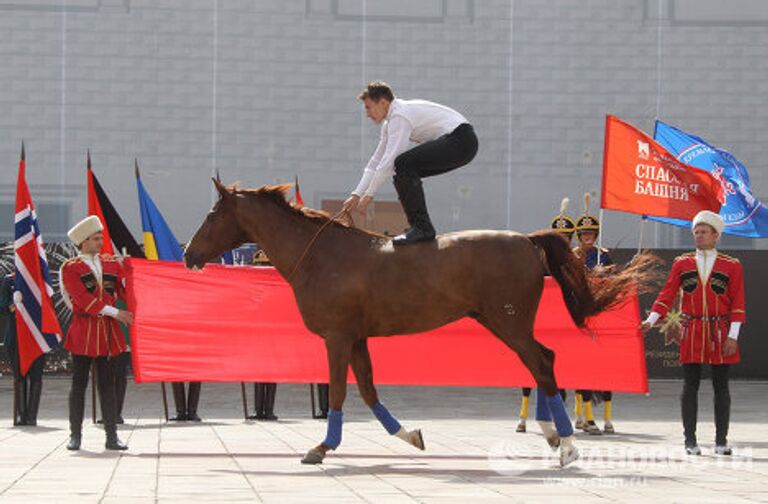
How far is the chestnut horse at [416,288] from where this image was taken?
10.6 m

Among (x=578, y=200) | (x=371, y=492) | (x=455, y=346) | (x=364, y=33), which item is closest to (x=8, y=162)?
(x=364, y=33)

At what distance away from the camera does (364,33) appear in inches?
1030

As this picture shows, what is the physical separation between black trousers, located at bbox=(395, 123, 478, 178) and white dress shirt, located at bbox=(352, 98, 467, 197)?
6 centimetres

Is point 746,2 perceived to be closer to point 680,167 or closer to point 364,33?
point 364,33

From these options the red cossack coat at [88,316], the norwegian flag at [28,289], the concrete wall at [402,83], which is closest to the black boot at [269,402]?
the norwegian flag at [28,289]

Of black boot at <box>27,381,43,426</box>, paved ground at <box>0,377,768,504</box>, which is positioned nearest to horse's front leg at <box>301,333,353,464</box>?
paved ground at <box>0,377,768,504</box>

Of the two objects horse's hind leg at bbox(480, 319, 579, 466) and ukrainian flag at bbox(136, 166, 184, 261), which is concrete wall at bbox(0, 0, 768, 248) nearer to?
ukrainian flag at bbox(136, 166, 184, 261)

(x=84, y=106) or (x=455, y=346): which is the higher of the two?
(x=84, y=106)

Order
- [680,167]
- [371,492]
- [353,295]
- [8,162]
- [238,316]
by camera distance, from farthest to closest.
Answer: [8,162], [680,167], [238,316], [353,295], [371,492]

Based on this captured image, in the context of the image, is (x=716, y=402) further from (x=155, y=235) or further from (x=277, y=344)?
(x=155, y=235)

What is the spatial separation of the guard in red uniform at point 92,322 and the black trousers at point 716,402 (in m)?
4.15

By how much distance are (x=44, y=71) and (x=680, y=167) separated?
1425 cm

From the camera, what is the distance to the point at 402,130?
10930 millimetres

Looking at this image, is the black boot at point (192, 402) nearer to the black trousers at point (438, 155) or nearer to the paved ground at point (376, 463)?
the paved ground at point (376, 463)
